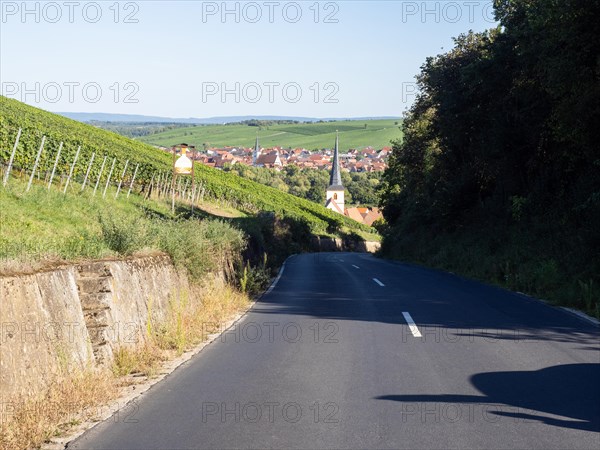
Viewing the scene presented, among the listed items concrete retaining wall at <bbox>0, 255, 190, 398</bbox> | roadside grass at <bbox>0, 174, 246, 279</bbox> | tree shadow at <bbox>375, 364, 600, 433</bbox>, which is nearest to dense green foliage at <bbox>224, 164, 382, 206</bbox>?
roadside grass at <bbox>0, 174, 246, 279</bbox>

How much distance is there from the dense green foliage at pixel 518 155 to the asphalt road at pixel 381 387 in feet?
16.1

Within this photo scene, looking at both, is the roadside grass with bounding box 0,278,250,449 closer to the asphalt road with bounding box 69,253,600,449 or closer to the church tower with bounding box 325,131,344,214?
the asphalt road with bounding box 69,253,600,449

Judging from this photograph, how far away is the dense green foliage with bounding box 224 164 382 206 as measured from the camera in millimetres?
153875

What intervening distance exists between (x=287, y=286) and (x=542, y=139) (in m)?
12.0

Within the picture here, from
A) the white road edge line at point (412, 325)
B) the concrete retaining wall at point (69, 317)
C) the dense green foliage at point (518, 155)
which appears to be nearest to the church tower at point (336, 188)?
the dense green foliage at point (518, 155)

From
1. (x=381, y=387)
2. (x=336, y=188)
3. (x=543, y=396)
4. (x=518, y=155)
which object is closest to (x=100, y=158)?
(x=518, y=155)

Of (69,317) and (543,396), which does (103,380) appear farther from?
(543,396)

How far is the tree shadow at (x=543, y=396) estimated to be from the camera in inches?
257

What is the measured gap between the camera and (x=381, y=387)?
7.71 m

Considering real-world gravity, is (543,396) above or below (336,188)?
below

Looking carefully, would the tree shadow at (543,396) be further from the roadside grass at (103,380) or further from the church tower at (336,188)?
the church tower at (336,188)

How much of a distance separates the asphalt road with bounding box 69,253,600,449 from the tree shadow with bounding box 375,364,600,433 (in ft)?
0.07

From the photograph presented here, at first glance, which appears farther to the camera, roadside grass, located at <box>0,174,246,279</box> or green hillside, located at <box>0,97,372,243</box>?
green hillside, located at <box>0,97,372,243</box>

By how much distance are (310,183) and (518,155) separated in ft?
496
